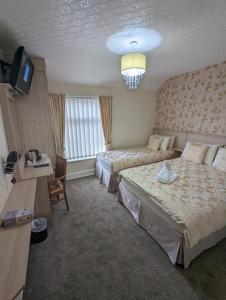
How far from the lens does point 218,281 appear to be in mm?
1447

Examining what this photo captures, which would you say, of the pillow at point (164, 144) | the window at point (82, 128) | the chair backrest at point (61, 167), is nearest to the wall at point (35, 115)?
the chair backrest at point (61, 167)

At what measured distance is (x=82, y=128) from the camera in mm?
3697

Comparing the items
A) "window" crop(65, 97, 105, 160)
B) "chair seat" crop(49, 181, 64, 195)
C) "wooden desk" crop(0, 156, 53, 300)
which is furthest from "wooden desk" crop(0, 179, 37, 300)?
"window" crop(65, 97, 105, 160)

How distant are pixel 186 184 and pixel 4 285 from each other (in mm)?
2160

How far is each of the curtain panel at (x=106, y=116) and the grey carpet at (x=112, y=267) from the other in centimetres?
213

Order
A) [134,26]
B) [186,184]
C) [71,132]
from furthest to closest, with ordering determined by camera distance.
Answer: [71,132] < [186,184] < [134,26]

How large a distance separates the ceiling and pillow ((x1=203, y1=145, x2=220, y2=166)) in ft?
5.26

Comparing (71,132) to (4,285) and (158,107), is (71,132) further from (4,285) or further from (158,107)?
(4,285)

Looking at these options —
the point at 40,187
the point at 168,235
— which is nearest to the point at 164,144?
the point at 168,235

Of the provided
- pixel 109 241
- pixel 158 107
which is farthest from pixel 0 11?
pixel 158 107

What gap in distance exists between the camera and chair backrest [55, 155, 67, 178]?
2.42m

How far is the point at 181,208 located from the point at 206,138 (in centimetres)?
226

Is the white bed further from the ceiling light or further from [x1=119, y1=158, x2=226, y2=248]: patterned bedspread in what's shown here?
the ceiling light

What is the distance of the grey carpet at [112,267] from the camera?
1377mm
